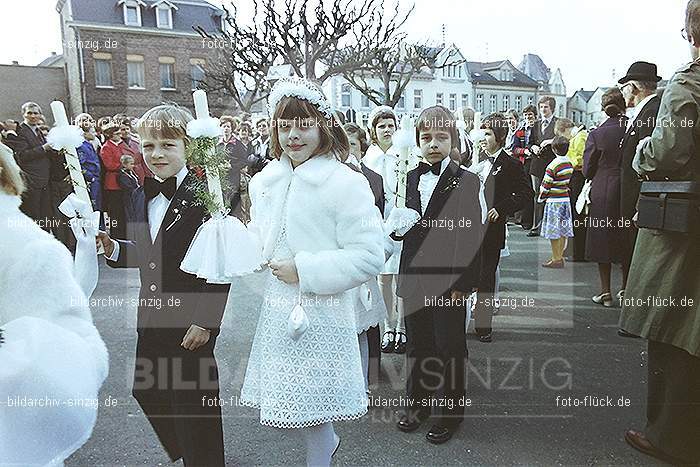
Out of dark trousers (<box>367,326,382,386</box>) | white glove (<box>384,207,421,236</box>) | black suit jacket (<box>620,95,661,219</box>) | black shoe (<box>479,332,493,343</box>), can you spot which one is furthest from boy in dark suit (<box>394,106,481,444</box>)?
black suit jacket (<box>620,95,661,219</box>)

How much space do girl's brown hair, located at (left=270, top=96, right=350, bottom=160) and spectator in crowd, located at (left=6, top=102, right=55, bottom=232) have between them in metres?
6.30

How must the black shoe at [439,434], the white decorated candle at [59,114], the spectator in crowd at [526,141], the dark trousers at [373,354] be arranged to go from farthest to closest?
the spectator in crowd at [526,141], the dark trousers at [373,354], the black shoe at [439,434], the white decorated candle at [59,114]

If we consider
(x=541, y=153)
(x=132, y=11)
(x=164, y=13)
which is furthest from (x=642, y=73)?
(x=132, y=11)

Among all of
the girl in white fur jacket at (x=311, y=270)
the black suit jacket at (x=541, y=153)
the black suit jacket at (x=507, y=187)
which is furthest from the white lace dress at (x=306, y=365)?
the black suit jacket at (x=541, y=153)

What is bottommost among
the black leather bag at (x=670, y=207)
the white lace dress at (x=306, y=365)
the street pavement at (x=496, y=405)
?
the street pavement at (x=496, y=405)

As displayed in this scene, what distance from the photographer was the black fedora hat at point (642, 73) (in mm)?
4770

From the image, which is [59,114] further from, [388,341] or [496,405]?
[388,341]

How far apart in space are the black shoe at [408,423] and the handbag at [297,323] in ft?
4.62

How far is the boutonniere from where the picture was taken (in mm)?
3293

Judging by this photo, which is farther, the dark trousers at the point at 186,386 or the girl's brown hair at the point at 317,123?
the dark trousers at the point at 186,386

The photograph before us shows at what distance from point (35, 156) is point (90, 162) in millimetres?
738

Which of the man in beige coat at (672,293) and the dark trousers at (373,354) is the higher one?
the man in beige coat at (672,293)

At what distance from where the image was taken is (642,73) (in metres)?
4.82

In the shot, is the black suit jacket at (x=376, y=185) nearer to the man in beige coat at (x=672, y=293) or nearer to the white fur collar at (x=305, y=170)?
the white fur collar at (x=305, y=170)
